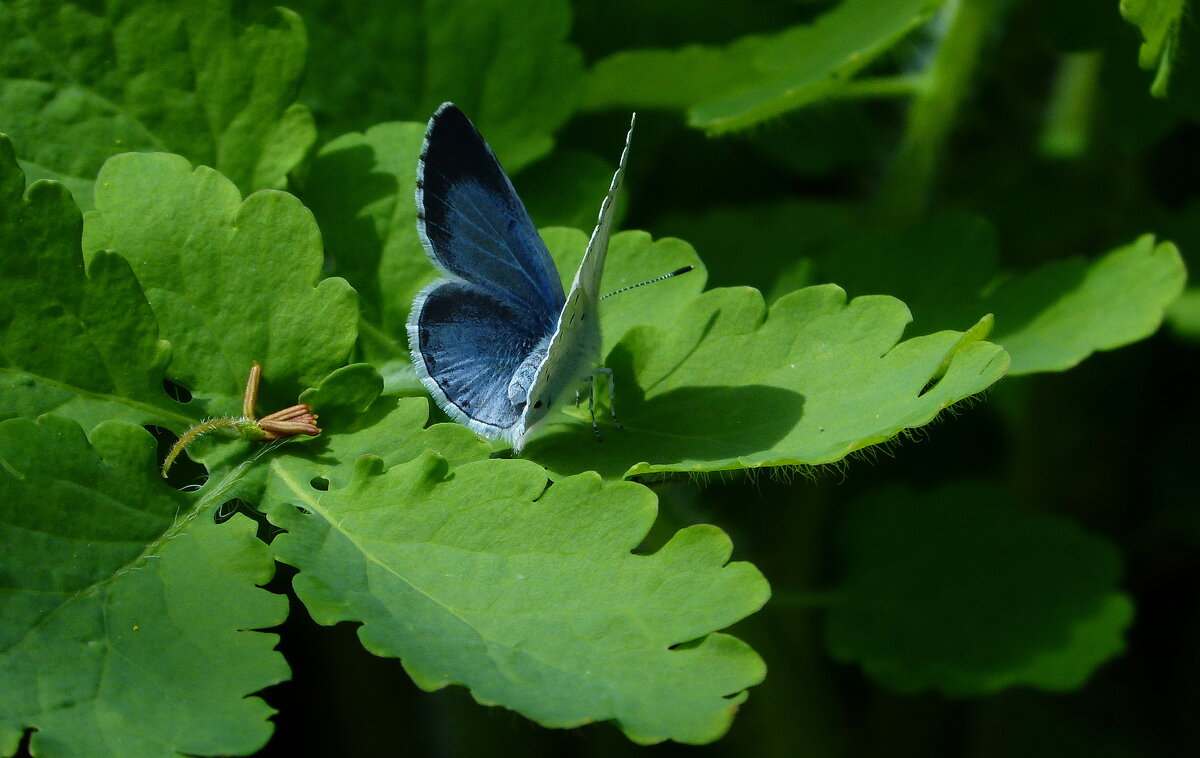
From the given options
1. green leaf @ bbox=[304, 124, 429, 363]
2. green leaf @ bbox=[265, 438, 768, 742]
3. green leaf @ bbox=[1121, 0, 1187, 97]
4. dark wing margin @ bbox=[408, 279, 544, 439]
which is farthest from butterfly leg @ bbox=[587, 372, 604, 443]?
green leaf @ bbox=[1121, 0, 1187, 97]

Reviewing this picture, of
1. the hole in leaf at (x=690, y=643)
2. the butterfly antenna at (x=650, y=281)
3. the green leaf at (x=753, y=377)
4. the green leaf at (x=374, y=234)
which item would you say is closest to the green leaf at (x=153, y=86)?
the green leaf at (x=374, y=234)

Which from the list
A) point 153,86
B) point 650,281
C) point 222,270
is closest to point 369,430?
point 222,270

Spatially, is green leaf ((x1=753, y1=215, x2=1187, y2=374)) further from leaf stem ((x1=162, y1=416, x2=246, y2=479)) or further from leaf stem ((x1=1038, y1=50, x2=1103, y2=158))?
leaf stem ((x1=162, y1=416, x2=246, y2=479))

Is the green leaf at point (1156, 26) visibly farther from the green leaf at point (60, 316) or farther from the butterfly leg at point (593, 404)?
the green leaf at point (60, 316)

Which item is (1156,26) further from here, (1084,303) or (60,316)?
(60,316)

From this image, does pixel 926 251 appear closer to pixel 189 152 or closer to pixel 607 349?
pixel 607 349

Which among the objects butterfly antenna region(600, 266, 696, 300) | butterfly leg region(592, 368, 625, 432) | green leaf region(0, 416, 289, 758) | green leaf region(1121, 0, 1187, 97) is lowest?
green leaf region(0, 416, 289, 758)
